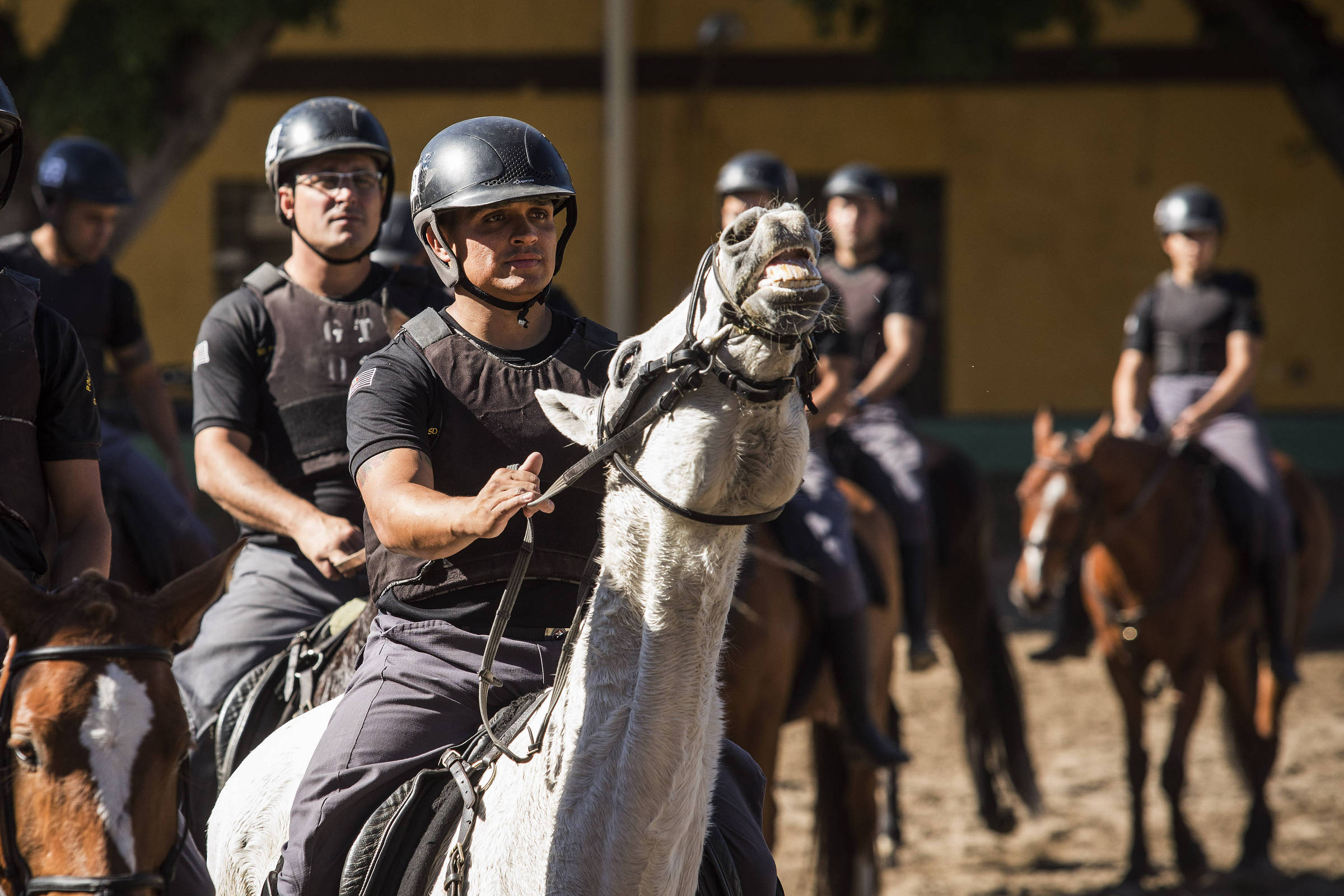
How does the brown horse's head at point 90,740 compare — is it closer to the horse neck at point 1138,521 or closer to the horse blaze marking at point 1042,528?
the horse blaze marking at point 1042,528

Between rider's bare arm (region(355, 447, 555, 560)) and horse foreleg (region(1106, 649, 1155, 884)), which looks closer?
rider's bare arm (region(355, 447, 555, 560))

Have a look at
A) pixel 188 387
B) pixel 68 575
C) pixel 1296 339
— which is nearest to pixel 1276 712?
pixel 188 387

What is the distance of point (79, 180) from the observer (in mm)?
5605

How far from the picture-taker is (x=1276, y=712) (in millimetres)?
7898

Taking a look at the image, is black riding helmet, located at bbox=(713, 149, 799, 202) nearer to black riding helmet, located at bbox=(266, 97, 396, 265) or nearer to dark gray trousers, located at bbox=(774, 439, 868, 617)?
dark gray trousers, located at bbox=(774, 439, 868, 617)

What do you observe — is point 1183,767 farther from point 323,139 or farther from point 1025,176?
point 1025,176

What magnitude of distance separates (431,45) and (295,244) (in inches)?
524

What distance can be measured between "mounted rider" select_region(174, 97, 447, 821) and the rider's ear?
63.4 inches

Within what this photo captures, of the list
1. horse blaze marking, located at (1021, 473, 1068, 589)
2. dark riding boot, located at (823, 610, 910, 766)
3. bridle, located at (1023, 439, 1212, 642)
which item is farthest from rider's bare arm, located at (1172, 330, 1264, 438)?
dark riding boot, located at (823, 610, 910, 766)

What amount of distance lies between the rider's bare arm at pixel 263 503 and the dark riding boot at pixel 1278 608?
18.6 ft

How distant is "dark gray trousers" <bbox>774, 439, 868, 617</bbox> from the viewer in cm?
580

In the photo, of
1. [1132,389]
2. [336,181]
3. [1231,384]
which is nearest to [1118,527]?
[1231,384]

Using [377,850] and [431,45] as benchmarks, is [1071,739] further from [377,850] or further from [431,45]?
[431,45]

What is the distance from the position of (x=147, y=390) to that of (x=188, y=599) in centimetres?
366
